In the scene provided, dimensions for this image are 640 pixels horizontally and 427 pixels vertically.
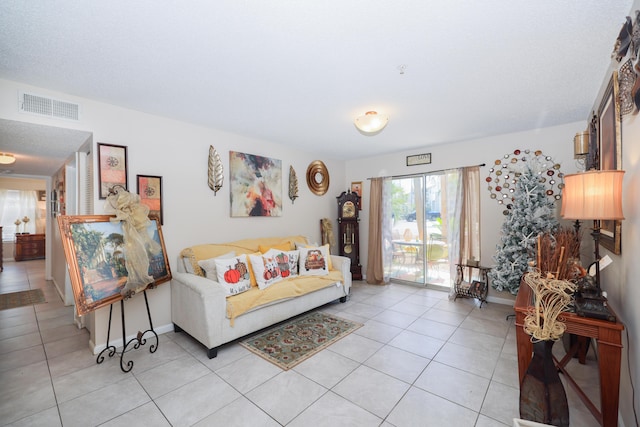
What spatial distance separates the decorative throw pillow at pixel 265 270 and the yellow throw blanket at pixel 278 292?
70 mm

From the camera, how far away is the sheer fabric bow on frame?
2342 mm

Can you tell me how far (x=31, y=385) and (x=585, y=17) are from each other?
4.60 m

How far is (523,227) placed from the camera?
330cm

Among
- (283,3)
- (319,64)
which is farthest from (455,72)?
(283,3)

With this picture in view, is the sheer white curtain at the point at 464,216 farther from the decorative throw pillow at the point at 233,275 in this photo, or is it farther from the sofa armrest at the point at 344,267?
the decorative throw pillow at the point at 233,275

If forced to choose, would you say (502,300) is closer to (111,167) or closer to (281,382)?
(281,382)

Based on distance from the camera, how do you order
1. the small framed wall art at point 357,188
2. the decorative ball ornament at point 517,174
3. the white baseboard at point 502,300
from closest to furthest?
the decorative ball ornament at point 517,174, the white baseboard at point 502,300, the small framed wall art at point 357,188

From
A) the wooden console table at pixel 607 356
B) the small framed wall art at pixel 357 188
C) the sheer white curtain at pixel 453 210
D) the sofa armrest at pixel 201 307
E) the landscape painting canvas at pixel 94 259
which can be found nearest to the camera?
the wooden console table at pixel 607 356

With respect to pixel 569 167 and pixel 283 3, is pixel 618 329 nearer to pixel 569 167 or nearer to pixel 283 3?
pixel 283 3

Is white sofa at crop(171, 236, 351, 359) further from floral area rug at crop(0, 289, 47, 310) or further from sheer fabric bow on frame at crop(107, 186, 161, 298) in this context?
floral area rug at crop(0, 289, 47, 310)

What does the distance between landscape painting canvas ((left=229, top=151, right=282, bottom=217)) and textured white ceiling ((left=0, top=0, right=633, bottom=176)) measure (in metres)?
0.83

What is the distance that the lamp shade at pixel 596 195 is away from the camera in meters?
1.43

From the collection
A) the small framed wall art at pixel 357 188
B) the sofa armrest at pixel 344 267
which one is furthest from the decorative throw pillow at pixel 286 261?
the small framed wall art at pixel 357 188

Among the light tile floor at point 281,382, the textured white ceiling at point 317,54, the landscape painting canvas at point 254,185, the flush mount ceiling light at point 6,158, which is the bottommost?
the light tile floor at point 281,382
